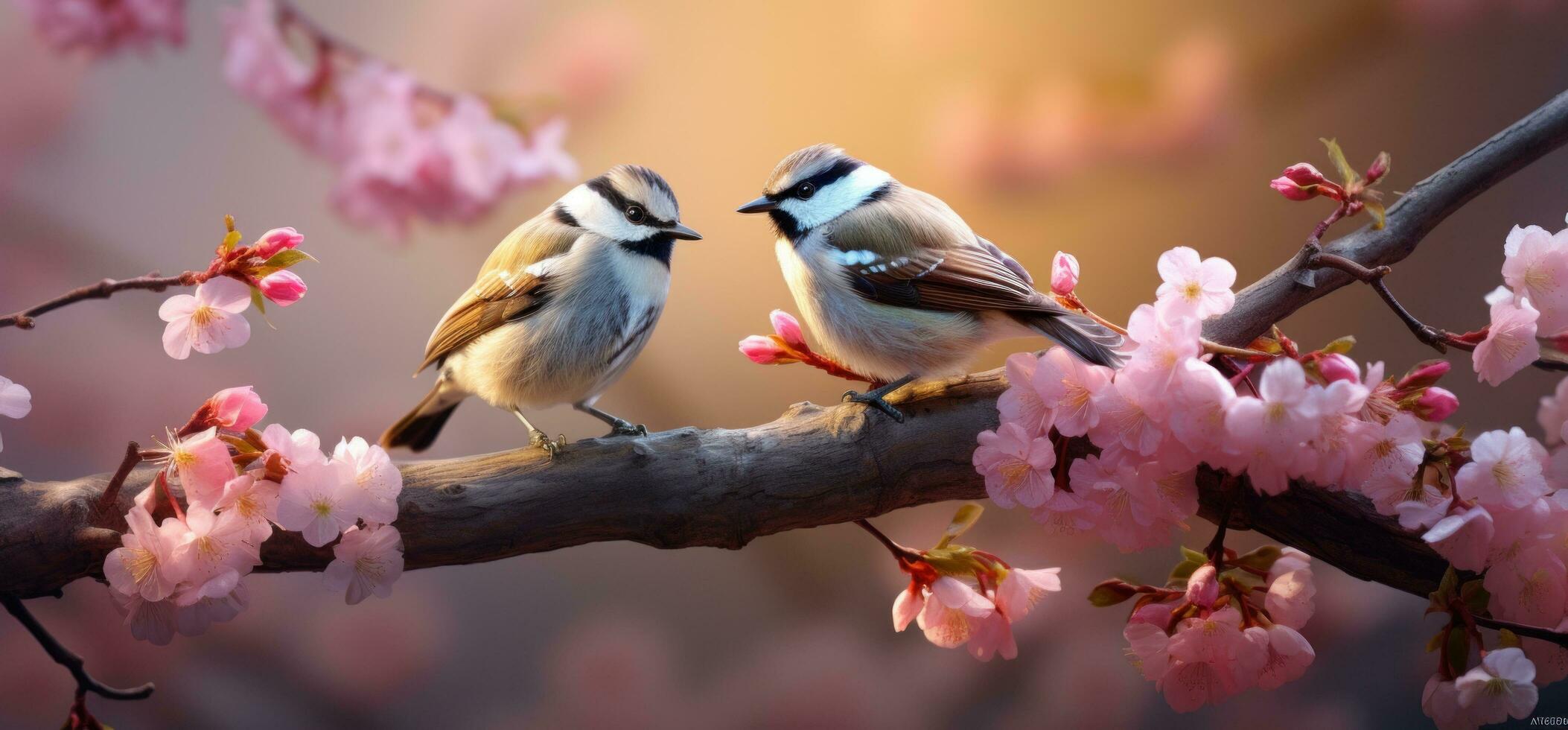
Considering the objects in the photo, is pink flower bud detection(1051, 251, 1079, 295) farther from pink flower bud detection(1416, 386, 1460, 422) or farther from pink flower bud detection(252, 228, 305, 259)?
pink flower bud detection(252, 228, 305, 259)

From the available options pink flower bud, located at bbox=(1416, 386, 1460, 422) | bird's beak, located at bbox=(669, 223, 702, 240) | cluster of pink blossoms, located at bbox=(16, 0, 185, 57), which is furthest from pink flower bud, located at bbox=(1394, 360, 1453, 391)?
cluster of pink blossoms, located at bbox=(16, 0, 185, 57)

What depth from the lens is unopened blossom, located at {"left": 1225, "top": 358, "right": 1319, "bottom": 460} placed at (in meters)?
0.78

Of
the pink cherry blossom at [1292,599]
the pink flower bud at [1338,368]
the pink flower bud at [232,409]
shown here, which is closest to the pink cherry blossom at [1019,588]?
the pink cherry blossom at [1292,599]

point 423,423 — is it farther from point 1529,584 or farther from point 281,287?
point 1529,584

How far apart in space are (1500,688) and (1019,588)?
429 mm

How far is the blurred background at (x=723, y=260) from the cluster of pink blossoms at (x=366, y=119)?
0.04 metres

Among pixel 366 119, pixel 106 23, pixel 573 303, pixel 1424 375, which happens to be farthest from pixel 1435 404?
pixel 106 23

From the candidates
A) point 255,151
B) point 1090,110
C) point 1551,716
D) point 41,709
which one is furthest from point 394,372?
point 1551,716

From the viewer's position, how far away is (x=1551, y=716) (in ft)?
4.83

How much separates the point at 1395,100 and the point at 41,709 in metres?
2.24

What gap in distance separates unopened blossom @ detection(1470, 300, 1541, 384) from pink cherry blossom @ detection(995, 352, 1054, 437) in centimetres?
42

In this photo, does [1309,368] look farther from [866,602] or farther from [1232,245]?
[866,602]

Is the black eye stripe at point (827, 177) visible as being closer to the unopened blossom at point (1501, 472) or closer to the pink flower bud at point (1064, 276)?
the pink flower bud at point (1064, 276)

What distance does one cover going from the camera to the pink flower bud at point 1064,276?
103cm
